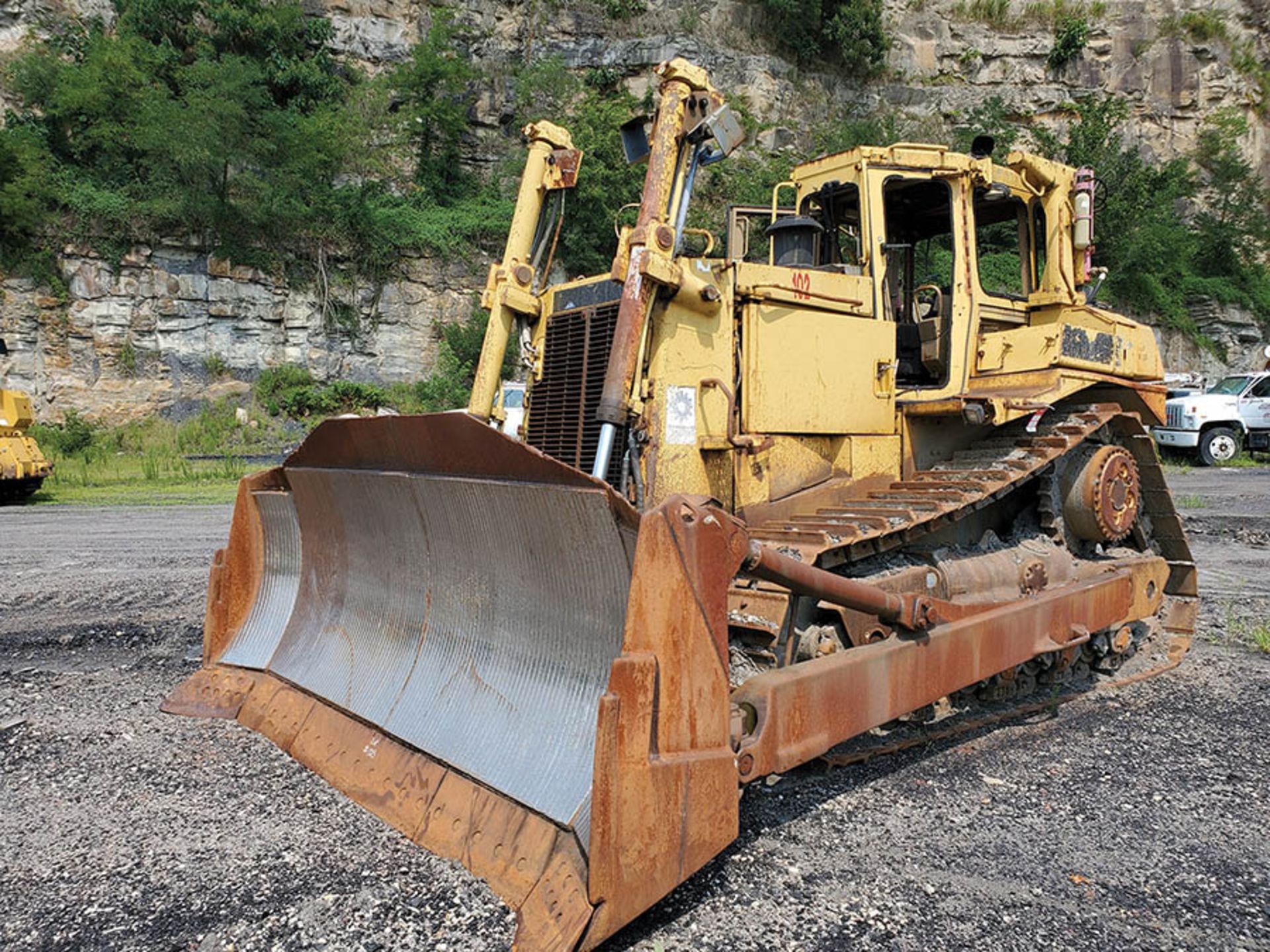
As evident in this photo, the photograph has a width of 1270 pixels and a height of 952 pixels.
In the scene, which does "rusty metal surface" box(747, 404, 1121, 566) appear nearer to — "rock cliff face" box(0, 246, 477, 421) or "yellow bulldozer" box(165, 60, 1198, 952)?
"yellow bulldozer" box(165, 60, 1198, 952)

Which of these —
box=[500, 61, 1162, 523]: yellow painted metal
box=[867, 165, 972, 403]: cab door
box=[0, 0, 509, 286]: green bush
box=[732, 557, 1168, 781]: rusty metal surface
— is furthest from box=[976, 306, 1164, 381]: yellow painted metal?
box=[0, 0, 509, 286]: green bush

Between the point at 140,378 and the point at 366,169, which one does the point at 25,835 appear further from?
the point at 366,169

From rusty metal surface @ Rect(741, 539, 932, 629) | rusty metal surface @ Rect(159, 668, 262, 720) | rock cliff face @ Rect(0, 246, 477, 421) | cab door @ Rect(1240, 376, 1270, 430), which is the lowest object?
rusty metal surface @ Rect(159, 668, 262, 720)

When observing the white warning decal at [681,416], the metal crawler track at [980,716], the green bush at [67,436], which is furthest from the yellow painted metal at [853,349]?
the green bush at [67,436]

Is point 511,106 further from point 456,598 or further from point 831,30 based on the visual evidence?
point 456,598

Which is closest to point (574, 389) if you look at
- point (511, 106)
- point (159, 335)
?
point (159, 335)

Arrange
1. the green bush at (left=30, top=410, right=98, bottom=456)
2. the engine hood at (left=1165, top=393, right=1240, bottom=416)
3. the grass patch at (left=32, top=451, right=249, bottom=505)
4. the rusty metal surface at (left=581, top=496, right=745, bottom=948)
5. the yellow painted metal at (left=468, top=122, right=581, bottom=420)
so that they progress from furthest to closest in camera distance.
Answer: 1. the green bush at (left=30, top=410, right=98, bottom=456)
2. the engine hood at (left=1165, top=393, right=1240, bottom=416)
3. the grass patch at (left=32, top=451, right=249, bottom=505)
4. the yellow painted metal at (left=468, top=122, right=581, bottom=420)
5. the rusty metal surface at (left=581, top=496, right=745, bottom=948)

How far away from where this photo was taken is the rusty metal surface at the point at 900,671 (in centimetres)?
264

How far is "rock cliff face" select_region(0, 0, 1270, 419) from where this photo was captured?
866 inches

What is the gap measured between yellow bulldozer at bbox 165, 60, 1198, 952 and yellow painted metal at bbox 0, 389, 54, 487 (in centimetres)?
1328

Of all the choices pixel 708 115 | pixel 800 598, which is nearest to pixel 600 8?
pixel 708 115

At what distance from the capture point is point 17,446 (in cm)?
1471

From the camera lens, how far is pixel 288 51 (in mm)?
27953

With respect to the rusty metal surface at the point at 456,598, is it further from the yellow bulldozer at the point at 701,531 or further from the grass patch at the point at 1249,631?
the grass patch at the point at 1249,631
